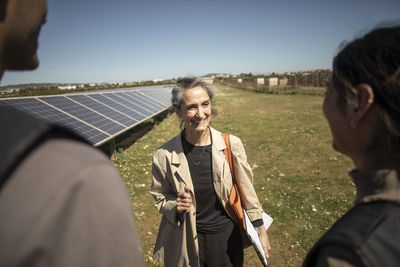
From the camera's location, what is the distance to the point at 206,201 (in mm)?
2809

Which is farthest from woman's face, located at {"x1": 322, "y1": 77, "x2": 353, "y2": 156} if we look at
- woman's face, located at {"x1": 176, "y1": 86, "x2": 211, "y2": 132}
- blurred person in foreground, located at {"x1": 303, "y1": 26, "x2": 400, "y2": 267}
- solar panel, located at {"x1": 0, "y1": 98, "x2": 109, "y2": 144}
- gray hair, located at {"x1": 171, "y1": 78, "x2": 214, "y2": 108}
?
solar panel, located at {"x1": 0, "y1": 98, "x2": 109, "y2": 144}

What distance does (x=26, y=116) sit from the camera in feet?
2.02

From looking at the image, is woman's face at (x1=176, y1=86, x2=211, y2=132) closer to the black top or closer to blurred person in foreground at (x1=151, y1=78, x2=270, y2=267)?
blurred person in foreground at (x1=151, y1=78, x2=270, y2=267)

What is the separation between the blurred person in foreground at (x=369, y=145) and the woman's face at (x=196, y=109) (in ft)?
5.98

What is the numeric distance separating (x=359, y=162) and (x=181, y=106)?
2.31 metres

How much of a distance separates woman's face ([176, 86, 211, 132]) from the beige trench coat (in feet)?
0.89

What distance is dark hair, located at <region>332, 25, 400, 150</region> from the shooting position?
1.00 m

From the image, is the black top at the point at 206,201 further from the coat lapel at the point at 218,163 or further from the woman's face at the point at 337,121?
the woman's face at the point at 337,121

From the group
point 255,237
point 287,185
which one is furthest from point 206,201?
point 287,185

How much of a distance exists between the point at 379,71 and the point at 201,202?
2.31 metres

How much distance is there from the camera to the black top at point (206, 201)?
277cm

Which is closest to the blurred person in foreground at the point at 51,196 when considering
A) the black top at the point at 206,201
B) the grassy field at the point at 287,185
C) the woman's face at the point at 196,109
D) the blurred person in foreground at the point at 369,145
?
the blurred person in foreground at the point at 369,145

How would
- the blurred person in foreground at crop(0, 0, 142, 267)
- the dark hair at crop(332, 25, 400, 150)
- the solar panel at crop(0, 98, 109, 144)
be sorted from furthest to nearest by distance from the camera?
the solar panel at crop(0, 98, 109, 144), the dark hair at crop(332, 25, 400, 150), the blurred person in foreground at crop(0, 0, 142, 267)

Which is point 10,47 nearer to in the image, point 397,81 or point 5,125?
point 5,125
